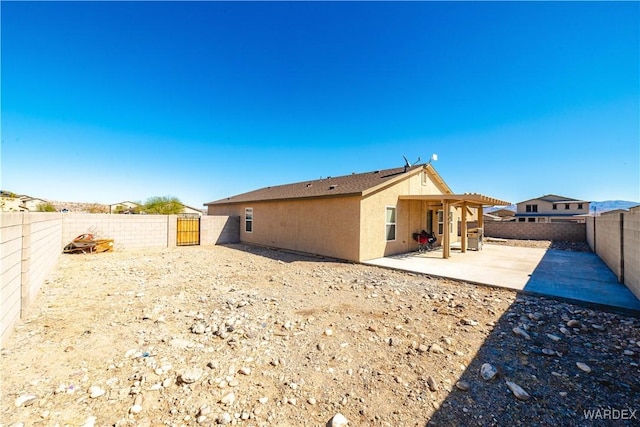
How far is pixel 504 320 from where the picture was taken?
13.2 ft

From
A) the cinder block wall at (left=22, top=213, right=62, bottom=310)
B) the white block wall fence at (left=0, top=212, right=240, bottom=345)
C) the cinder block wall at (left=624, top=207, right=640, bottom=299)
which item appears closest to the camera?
the white block wall fence at (left=0, top=212, right=240, bottom=345)

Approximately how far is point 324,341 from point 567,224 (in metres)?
19.8

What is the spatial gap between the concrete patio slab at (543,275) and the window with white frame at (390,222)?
2.92ft

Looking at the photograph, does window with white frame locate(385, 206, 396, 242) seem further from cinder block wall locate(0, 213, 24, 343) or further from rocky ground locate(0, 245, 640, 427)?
cinder block wall locate(0, 213, 24, 343)

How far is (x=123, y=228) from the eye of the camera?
1230 cm

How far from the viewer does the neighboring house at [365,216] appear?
29.8 feet

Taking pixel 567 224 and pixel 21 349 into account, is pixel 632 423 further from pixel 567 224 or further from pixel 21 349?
pixel 567 224

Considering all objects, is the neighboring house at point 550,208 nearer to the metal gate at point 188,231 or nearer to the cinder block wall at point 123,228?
the metal gate at point 188,231

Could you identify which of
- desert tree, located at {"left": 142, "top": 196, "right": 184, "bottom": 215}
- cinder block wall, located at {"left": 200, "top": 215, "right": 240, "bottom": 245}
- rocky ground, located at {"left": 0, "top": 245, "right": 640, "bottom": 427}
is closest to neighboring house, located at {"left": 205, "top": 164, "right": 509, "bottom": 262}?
cinder block wall, located at {"left": 200, "top": 215, "right": 240, "bottom": 245}

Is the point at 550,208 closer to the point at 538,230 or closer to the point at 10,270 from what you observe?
the point at 538,230

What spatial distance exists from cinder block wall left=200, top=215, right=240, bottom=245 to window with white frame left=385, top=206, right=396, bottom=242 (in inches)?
405

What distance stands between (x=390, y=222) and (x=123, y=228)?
1325 cm

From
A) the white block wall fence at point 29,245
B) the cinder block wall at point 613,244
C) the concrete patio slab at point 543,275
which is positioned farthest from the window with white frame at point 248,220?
the cinder block wall at point 613,244

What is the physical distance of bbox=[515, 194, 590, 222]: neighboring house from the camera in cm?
3388
